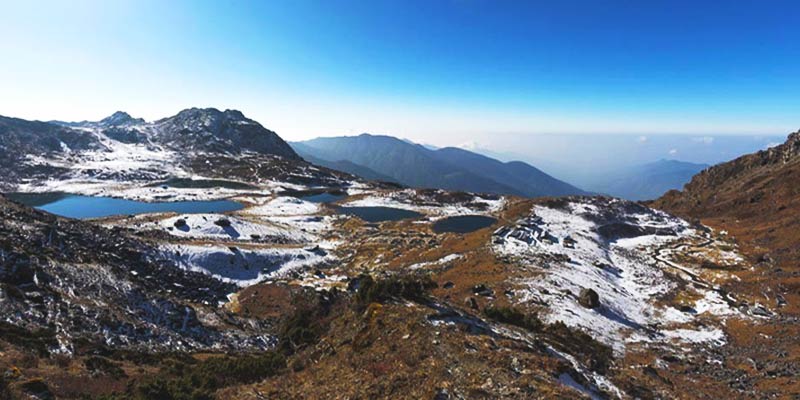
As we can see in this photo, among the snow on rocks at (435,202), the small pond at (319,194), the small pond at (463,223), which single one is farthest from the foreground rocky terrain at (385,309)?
the small pond at (319,194)

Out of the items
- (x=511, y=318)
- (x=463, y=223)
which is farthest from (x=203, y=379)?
(x=463, y=223)

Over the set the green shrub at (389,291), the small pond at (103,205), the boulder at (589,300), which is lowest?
the small pond at (103,205)

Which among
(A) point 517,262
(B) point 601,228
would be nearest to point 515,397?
(A) point 517,262

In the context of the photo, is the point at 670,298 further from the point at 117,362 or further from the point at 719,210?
the point at 719,210

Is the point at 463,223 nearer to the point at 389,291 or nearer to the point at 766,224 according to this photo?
the point at 766,224

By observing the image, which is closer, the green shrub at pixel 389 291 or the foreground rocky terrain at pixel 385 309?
the foreground rocky terrain at pixel 385 309

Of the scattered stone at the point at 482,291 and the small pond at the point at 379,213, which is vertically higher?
the scattered stone at the point at 482,291

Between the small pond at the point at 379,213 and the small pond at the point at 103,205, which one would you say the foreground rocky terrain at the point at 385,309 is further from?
the small pond at the point at 103,205
